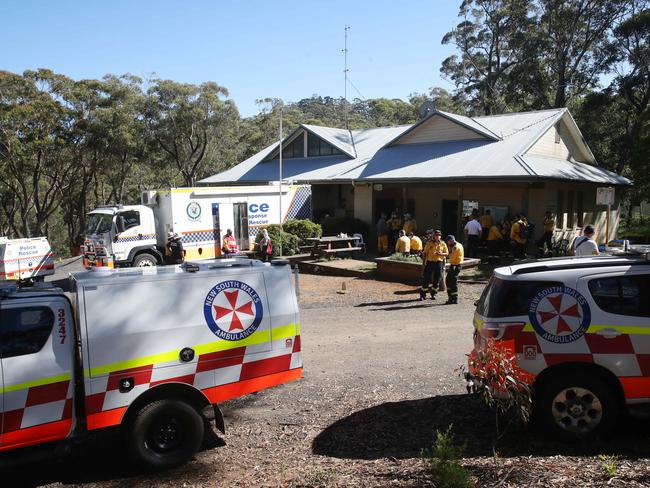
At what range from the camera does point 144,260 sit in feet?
58.2

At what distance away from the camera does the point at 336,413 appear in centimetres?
659

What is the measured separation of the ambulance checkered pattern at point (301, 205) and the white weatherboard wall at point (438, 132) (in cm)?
575

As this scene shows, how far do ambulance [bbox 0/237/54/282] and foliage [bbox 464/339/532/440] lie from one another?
14673 mm

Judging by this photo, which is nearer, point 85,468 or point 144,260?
point 85,468

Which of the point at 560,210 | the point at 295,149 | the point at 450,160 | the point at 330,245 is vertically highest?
the point at 295,149

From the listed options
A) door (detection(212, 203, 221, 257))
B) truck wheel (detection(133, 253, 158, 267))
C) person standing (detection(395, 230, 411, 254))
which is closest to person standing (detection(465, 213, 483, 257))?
person standing (detection(395, 230, 411, 254))

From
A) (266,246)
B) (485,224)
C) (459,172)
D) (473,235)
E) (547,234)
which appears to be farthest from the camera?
(459,172)

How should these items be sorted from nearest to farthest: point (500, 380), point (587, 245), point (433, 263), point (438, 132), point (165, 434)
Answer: point (500, 380), point (165, 434), point (587, 245), point (433, 263), point (438, 132)

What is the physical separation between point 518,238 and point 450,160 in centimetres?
529

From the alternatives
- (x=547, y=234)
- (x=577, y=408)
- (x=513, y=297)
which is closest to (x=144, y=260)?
(x=547, y=234)

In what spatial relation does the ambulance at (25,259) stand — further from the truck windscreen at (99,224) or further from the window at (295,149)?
the window at (295,149)

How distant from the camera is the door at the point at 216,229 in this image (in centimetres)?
1925

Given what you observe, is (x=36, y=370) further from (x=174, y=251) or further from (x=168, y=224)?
(x=168, y=224)

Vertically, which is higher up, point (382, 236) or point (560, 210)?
point (560, 210)
